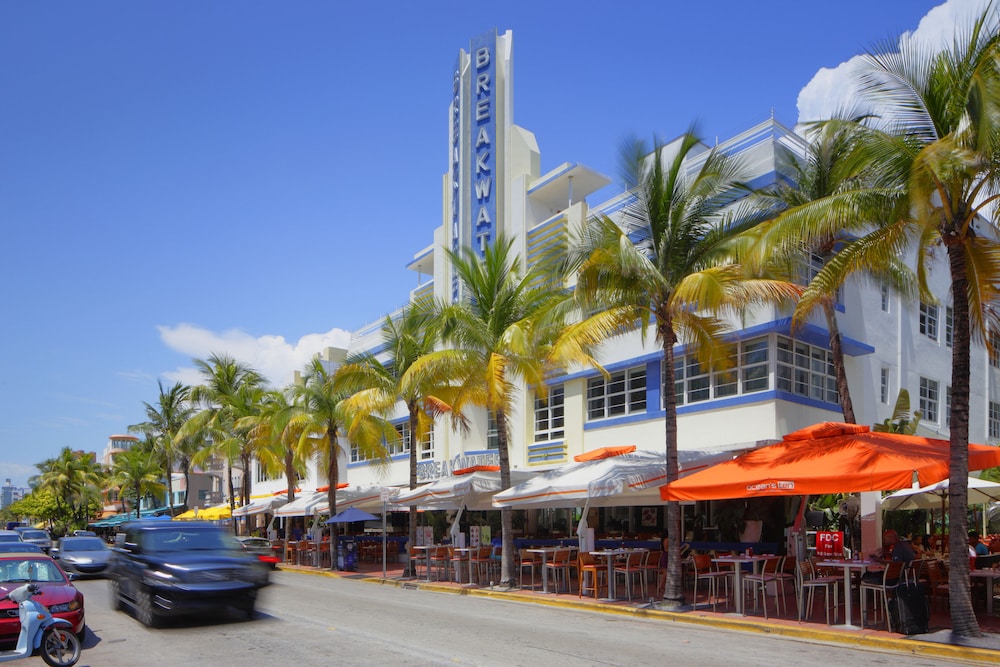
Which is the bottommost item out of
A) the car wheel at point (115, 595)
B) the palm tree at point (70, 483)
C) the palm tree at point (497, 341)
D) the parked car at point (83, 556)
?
the palm tree at point (70, 483)

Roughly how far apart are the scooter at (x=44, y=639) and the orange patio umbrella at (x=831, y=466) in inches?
411

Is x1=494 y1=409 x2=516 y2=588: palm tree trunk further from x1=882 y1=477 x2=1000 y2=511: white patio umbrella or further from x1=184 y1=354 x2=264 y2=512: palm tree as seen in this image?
x1=184 y1=354 x2=264 y2=512: palm tree

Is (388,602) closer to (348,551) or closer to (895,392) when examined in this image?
(348,551)

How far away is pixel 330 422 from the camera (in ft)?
106

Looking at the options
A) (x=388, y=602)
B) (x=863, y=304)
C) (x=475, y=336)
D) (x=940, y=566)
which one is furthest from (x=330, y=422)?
(x=940, y=566)

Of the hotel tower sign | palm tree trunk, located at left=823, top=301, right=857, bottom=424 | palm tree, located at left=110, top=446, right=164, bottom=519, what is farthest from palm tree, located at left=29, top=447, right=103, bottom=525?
palm tree trunk, located at left=823, top=301, right=857, bottom=424

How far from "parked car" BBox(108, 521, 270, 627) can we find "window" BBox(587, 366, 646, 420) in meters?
14.5

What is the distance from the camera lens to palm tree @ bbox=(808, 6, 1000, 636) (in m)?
11.8

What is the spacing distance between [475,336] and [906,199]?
11694mm

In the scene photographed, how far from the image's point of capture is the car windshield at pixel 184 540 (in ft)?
45.8

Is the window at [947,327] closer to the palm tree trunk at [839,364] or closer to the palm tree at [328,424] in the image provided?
the palm tree trunk at [839,364]

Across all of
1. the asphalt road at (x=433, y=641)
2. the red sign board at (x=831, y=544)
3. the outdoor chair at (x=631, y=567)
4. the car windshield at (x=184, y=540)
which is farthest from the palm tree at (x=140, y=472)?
the red sign board at (x=831, y=544)

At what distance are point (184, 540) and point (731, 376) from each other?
15.1 metres

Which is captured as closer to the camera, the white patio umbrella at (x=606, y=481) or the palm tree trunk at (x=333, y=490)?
the white patio umbrella at (x=606, y=481)
